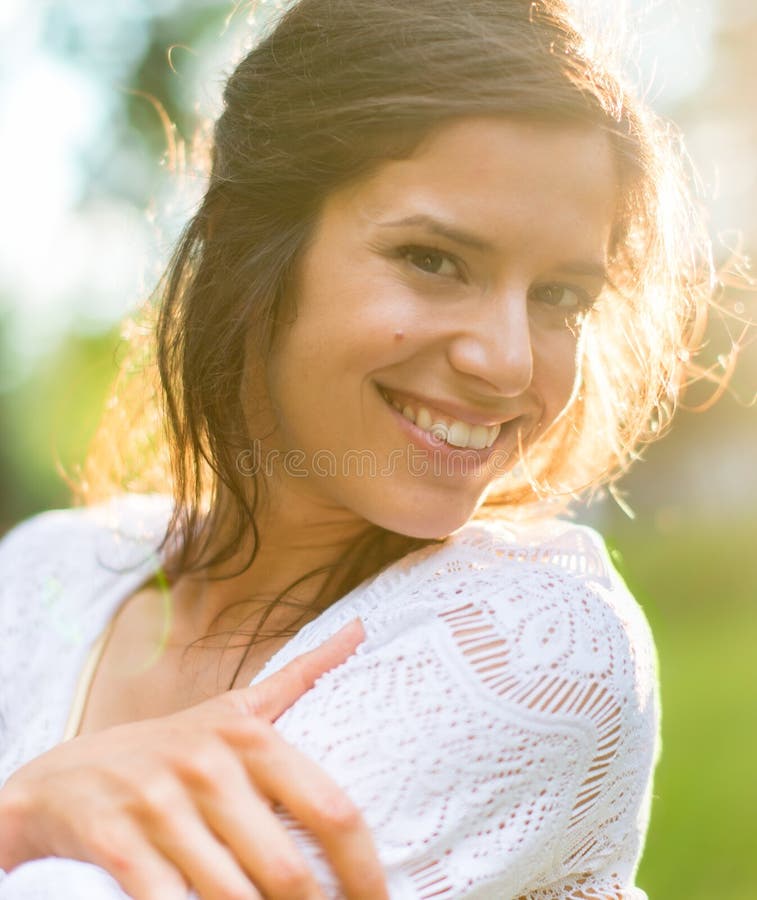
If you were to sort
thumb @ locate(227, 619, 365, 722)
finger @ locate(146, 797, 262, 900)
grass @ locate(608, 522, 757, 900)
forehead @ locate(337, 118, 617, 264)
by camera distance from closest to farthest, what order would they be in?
finger @ locate(146, 797, 262, 900)
thumb @ locate(227, 619, 365, 722)
forehead @ locate(337, 118, 617, 264)
grass @ locate(608, 522, 757, 900)

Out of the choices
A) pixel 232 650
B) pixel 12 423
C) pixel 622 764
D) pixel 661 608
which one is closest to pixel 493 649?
pixel 622 764

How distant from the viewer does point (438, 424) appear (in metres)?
1.94

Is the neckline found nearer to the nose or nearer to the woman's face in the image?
the woman's face

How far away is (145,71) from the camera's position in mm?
15219

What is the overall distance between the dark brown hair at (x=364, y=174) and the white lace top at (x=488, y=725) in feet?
1.27

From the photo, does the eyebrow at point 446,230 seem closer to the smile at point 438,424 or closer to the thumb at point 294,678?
the smile at point 438,424

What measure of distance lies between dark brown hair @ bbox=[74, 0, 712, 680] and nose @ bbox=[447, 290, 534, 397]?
29 cm

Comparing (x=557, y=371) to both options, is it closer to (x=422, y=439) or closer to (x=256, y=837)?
(x=422, y=439)

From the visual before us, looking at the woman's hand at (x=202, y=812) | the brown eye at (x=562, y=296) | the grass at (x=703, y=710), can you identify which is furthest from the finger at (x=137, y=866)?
the grass at (x=703, y=710)

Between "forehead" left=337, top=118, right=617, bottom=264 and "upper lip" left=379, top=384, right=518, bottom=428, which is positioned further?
"upper lip" left=379, top=384, right=518, bottom=428

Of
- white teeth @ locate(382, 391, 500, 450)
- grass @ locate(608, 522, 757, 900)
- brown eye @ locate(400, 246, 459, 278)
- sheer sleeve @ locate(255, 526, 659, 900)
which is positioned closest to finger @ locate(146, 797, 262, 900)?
sheer sleeve @ locate(255, 526, 659, 900)

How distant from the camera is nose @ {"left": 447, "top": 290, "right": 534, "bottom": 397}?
184cm

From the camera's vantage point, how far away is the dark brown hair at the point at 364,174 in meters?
1.88

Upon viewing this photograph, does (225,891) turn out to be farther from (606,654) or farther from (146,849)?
(606,654)
